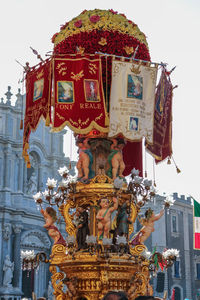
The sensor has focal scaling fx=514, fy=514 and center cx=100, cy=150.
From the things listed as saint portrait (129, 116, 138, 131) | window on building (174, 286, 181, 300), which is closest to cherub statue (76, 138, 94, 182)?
saint portrait (129, 116, 138, 131)

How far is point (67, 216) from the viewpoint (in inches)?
457

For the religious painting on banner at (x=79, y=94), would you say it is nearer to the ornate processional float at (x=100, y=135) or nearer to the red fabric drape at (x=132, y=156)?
the ornate processional float at (x=100, y=135)

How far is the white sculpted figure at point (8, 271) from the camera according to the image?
29.1 metres

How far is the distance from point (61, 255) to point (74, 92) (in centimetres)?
362

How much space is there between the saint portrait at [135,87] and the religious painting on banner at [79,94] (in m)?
0.65

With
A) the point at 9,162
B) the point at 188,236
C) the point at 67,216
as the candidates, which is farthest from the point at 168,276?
the point at 67,216

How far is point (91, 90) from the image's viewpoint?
11.4 m

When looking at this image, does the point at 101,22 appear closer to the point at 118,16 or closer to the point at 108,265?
the point at 118,16

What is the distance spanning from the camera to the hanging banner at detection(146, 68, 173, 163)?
12070mm

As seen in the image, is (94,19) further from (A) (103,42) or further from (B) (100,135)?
(B) (100,135)

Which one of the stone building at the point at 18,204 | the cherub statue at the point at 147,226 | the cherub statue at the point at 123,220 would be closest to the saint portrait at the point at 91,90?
the cherub statue at the point at 123,220

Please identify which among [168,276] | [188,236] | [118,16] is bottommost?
[168,276]

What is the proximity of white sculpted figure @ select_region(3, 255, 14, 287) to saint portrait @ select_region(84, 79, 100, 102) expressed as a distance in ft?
66.3

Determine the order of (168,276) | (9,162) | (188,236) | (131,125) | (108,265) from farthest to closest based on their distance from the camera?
(188,236), (168,276), (9,162), (131,125), (108,265)
